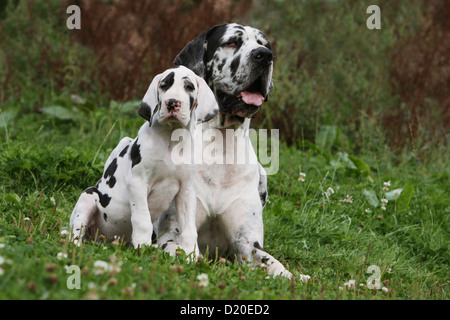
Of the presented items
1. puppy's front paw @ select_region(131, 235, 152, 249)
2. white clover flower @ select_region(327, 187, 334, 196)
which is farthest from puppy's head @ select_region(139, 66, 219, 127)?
white clover flower @ select_region(327, 187, 334, 196)

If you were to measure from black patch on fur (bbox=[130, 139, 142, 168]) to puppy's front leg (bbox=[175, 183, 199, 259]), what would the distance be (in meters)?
0.33

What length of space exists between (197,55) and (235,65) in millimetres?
383

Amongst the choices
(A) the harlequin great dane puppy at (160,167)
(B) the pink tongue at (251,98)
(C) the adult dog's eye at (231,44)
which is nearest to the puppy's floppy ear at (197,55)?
(C) the adult dog's eye at (231,44)

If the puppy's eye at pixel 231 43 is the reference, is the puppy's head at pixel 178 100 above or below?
below

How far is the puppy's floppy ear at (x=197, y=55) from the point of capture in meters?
4.45

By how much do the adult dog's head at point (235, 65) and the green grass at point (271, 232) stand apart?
1.13 meters

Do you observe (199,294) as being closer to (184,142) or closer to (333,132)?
(184,142)

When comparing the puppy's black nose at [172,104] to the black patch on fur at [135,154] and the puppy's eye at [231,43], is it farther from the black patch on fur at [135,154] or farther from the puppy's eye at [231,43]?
the puppy's eye at [231,43]

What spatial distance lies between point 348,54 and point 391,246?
5778 mm

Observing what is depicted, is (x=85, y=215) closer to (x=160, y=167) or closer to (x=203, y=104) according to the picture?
(x=160, y=167)

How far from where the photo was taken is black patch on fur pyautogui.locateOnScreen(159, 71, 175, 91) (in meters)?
3.59

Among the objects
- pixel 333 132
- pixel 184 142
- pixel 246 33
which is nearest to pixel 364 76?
pixel 333 132

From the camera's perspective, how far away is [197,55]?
4492 millimetres

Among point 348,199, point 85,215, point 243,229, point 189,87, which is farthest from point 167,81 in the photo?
point 348,199
